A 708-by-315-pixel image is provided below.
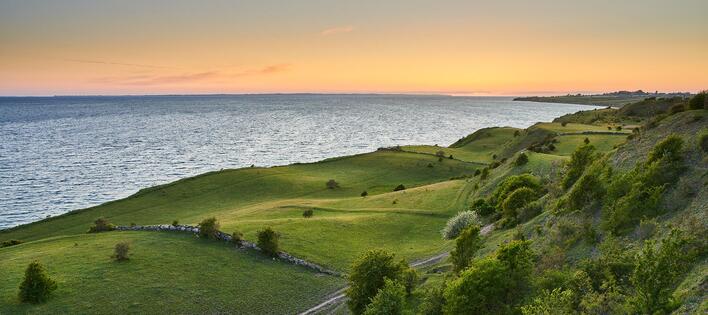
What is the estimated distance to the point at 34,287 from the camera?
31.2m

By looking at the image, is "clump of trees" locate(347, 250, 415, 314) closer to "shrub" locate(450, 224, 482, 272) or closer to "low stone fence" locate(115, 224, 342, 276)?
"shrub" locate(450, 224, 482, 272)

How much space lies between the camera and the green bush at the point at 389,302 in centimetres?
2423

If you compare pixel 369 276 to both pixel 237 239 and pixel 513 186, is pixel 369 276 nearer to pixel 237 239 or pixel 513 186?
pixel 237 239

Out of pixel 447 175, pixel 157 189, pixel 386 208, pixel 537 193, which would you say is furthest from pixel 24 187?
pixel 537 193

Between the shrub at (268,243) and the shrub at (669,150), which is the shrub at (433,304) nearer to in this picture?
the shrub at (669,150)

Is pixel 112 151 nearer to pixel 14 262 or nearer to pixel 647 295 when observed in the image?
pixel 14 262

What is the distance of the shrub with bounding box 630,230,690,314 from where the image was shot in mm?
17203

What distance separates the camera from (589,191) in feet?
101

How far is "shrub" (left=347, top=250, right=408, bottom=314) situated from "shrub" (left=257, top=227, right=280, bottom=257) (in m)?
13.8

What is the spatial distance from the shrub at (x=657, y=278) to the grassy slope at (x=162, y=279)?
22087 millimetres

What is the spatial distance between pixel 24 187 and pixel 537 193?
9476 cm

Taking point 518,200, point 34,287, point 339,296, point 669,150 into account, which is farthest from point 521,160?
point 34,287

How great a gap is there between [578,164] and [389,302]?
2236 centimetres

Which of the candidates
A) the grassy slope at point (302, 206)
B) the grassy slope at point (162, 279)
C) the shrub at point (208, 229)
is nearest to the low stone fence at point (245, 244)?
the shrub at point (208, 229)
